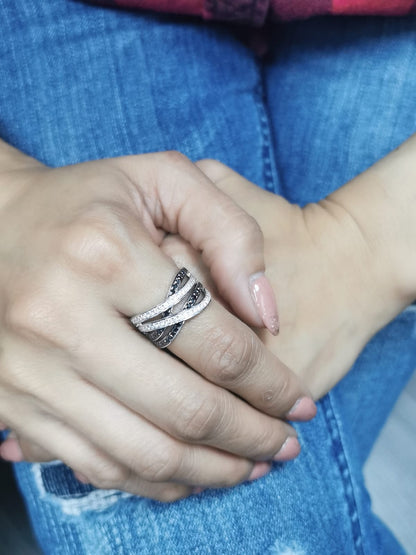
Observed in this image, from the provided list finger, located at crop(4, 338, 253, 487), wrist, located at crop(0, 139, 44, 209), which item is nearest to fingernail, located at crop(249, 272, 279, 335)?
finger, located at crop(4, 338, 253, 487)

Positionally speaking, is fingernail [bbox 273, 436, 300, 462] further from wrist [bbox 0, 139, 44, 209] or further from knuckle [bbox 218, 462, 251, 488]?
wrist [bbox 0, 139, 44, 209]

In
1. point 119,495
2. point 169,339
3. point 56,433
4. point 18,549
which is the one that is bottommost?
point 18,549

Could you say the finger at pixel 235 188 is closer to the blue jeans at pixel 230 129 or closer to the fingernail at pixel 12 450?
the blue jeans at pixel 230 129

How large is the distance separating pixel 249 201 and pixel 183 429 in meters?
0.29

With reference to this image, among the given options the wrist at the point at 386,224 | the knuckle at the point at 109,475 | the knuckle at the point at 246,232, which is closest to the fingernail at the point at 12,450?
the knuckle at the point at 109,475

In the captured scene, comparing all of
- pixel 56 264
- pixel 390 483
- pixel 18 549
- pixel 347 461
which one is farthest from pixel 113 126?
pixel 390 483

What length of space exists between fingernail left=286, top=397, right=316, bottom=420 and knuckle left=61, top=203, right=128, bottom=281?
0.25m

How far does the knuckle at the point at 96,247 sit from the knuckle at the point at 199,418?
0.44 feet

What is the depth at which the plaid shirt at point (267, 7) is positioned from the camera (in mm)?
713

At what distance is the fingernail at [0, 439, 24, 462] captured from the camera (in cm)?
68

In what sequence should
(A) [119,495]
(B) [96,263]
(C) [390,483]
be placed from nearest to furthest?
(B) [96,263] → (A) [119,495] → (C) [390,483]

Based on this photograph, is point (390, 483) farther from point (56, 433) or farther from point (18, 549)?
point (56, 433)

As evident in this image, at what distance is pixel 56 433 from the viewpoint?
0.59 metres

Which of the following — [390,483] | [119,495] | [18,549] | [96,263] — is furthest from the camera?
[390,483]
